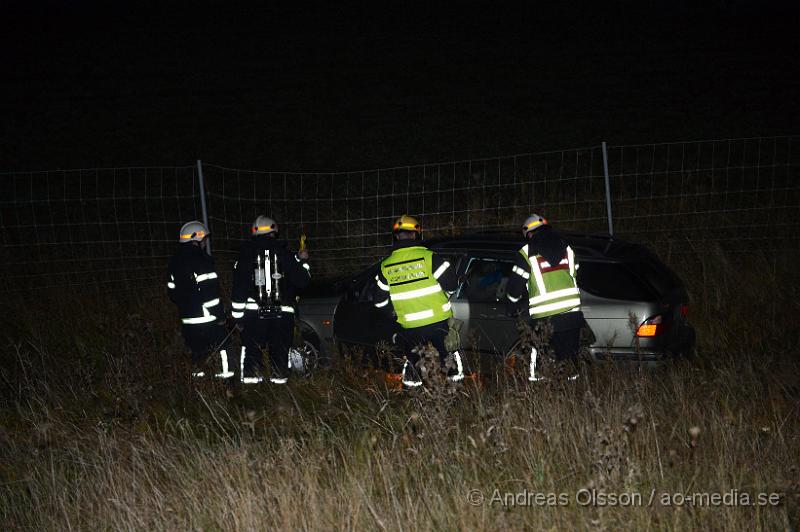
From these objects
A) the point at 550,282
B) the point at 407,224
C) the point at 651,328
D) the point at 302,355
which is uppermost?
the point at 407,224

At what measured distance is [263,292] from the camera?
7.69 m

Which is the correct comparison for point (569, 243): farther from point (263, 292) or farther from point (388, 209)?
point (388, 209)

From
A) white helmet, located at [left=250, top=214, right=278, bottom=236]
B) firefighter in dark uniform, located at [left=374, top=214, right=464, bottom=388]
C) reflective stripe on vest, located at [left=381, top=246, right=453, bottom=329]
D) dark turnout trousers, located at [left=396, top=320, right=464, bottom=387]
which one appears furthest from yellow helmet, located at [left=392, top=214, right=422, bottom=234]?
white helmet, located at [left=250, top=214, right=278, bottom=236]

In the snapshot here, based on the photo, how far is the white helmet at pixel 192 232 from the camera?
7656 millimetres

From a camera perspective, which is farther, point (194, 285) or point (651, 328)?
point (194, 285)

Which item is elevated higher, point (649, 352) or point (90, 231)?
point (649, 352)

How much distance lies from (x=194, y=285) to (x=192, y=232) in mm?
444

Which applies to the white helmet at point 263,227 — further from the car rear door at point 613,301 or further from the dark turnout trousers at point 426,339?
the car rear door at point 613,301

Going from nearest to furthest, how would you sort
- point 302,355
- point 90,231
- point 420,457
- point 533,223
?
point 420,457
point 533,223
point 302,355
point 90,231

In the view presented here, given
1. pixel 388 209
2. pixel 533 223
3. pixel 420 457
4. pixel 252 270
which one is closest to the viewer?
pixel 420 457

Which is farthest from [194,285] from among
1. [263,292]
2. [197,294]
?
[263,292]

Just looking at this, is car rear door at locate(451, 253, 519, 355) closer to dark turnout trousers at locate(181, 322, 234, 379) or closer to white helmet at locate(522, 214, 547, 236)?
white helmet at locate(522, 214, 547, 236)

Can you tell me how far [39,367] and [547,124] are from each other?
16213 mm

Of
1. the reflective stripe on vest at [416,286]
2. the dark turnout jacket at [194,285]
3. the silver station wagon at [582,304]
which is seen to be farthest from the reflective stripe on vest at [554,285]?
the dark turnout jacket at [194,285]
